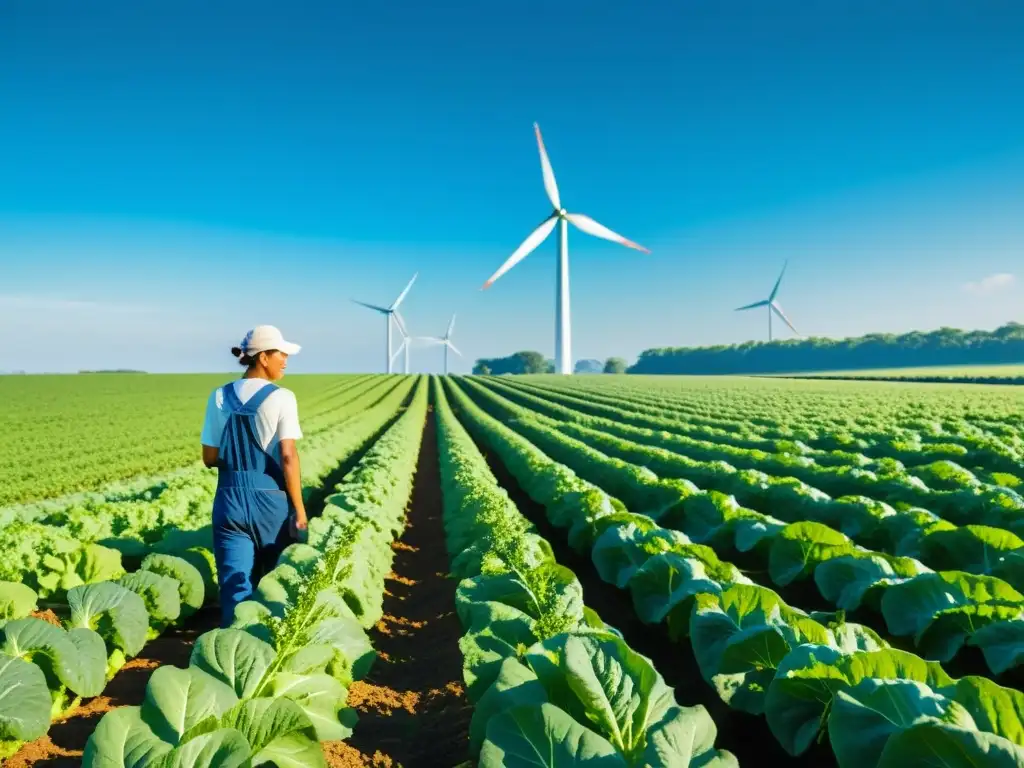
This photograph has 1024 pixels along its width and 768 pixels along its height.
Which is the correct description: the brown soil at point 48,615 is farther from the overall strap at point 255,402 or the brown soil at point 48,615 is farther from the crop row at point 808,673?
the crop row at point 808,673

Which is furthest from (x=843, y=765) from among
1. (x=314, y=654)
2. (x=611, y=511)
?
(x=611, y=511)

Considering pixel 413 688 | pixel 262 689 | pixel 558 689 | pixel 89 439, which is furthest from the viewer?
pixel 89 439

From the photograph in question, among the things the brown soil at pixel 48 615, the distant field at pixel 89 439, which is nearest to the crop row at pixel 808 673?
the brown soil at pixel 48 615

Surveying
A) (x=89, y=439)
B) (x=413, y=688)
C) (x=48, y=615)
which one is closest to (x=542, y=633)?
(x=413, y=688)

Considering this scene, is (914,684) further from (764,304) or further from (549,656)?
(764,304)

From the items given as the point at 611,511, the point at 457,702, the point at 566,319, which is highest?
A: the point at 566,319

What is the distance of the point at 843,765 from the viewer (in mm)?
3121

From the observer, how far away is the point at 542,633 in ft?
14.0

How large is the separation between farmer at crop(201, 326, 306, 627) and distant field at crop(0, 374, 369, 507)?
14.9 m

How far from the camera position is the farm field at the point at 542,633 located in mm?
3127

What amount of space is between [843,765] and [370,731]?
3180 mm

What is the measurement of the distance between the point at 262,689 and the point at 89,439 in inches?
1197

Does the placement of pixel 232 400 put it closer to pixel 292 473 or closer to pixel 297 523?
pixel 292 473

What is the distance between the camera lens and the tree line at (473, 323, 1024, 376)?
11738cm
